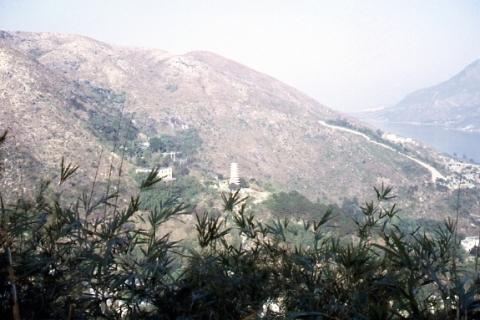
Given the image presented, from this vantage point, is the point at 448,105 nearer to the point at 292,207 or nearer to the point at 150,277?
the point at 292,207

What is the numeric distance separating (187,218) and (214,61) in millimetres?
65827

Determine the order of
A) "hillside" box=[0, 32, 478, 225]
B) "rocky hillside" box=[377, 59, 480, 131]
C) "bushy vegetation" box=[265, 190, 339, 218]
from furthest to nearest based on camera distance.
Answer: "rocky hillside" box=[377, 59, 480, 131], "hillside" box=[0, 32, 478, 225], "bushy vegetation" box=[265, 190, 339, 218]

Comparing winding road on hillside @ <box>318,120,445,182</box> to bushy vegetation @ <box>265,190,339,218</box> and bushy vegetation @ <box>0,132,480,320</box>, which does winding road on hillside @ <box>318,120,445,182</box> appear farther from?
bushy vegetation @ <box>0,132,480,320</box>

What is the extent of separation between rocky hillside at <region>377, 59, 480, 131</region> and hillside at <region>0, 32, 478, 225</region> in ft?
199

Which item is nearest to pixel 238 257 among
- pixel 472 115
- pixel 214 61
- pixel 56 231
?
pixel 56 231

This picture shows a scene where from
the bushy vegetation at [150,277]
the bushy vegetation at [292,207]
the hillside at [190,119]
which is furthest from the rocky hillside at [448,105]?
the bushy vegetation at [150,277]

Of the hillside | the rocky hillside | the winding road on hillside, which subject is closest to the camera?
the hillside

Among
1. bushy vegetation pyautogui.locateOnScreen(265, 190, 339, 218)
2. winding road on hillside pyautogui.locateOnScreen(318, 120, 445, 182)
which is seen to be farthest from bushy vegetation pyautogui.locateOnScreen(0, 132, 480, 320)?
winding road on hillside pyautogui.locateOnScreen(318, 120, 445, 182)

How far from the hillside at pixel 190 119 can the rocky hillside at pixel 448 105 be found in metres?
60.7

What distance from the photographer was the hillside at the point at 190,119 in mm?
29969

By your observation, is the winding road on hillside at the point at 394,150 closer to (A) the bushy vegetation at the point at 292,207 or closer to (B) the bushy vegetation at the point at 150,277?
(A) the bushy vegetation at the point at 292,207

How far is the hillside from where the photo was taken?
29969mm

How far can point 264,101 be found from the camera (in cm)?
6256

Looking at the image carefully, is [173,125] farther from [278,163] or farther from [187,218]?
[187,218]
